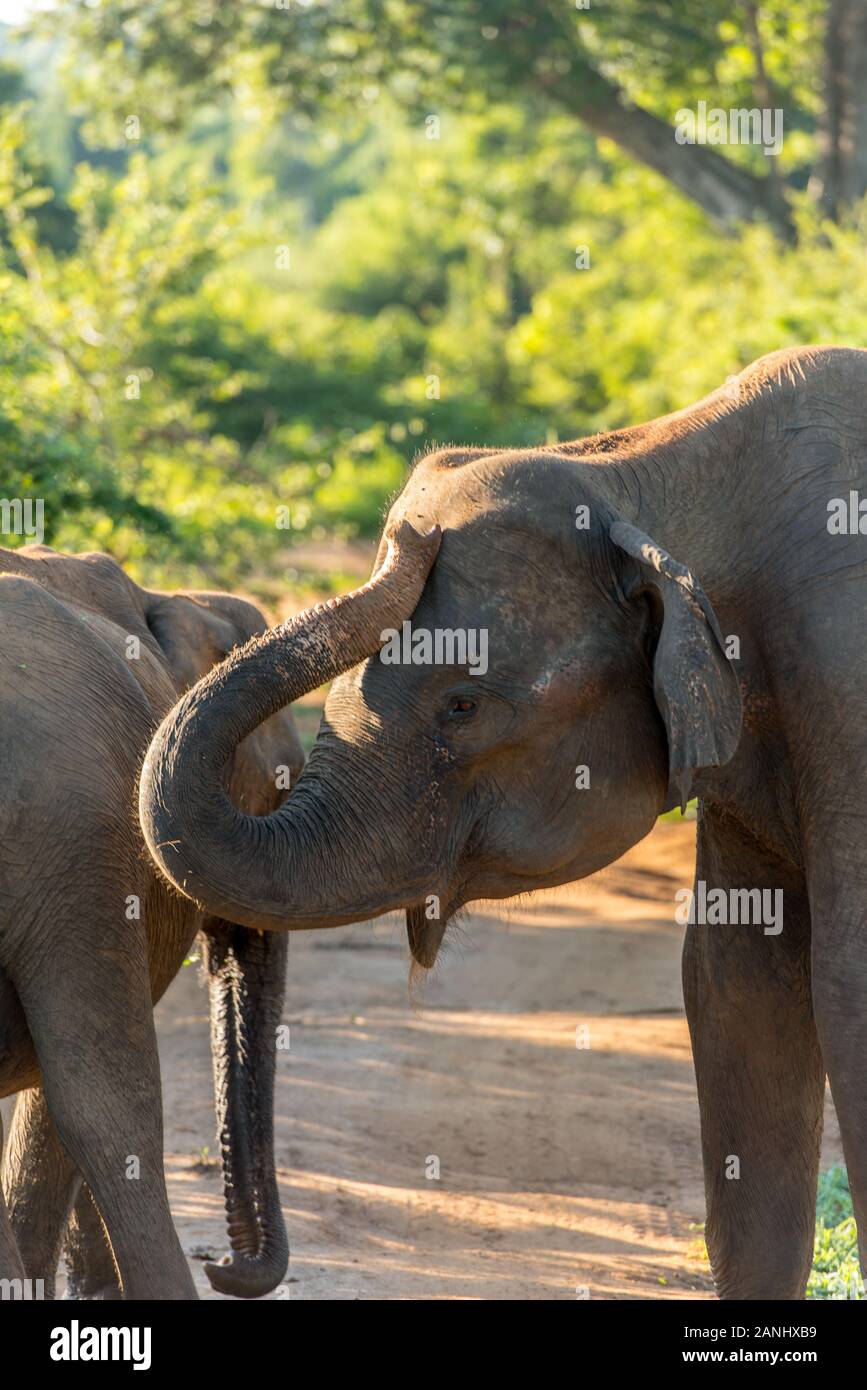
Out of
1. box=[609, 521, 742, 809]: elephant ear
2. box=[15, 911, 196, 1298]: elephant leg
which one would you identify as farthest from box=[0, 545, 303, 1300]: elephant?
box=[609, 521, 742, 809]: elephant ear

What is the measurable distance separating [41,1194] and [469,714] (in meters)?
2.12

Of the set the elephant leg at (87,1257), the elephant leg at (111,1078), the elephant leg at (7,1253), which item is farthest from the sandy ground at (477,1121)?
the elephant leg at (7,1253)

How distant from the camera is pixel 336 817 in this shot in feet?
12.4

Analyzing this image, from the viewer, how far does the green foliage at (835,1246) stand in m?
5.65

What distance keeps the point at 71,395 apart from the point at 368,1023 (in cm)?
704

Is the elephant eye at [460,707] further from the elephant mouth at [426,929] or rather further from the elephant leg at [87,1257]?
the elephant leg at [87,1257]

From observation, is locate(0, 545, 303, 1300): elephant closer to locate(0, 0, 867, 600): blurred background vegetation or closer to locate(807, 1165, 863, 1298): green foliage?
locate(807, 1165, 863, 1298): green foliage

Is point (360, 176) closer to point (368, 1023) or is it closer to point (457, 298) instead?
point (457, 298)

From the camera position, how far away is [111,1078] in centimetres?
418

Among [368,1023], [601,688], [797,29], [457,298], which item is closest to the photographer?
[601,688]

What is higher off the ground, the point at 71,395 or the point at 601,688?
the point at 71,395

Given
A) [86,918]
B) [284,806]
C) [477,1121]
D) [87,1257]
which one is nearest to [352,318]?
[477,1121]

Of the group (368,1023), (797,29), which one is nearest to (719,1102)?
(368,1023)
